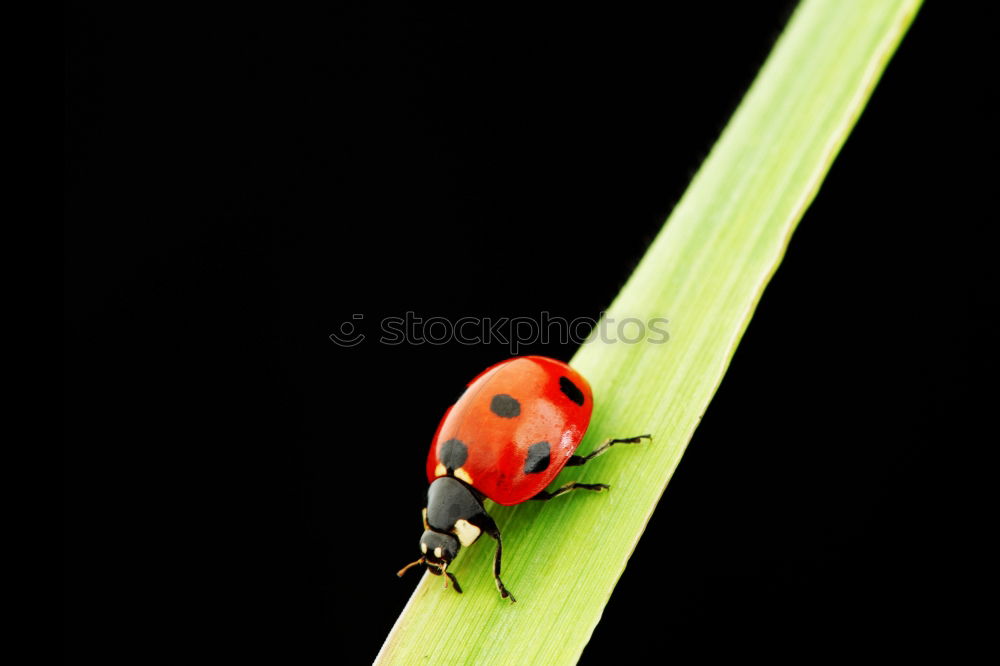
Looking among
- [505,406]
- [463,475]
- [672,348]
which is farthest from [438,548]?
[672,348]

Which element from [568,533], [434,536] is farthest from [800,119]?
[434,536]

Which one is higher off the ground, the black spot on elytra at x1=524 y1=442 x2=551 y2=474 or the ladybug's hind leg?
the ladybug's hind leg

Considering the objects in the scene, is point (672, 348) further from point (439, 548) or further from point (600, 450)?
point (439, 548)

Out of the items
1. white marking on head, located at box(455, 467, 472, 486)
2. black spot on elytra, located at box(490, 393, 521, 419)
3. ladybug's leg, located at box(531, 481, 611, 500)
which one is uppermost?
black spot on elytra, located at box(490, 393, 521, 419)

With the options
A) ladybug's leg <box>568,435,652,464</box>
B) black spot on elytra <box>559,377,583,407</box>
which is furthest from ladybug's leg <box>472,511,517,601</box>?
black spot on elytra <box>559,377,583,407</box>

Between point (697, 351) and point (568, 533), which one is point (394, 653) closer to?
point (568, 533)

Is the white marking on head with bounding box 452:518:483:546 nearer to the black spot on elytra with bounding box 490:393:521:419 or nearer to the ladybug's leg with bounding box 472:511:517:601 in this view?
the ladybug's leg with bounding box 472:511:517:601
